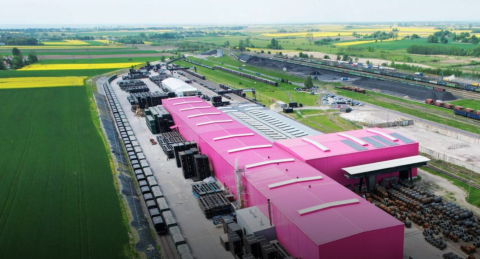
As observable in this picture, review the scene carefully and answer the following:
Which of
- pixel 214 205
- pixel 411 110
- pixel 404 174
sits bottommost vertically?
pixel 411 110

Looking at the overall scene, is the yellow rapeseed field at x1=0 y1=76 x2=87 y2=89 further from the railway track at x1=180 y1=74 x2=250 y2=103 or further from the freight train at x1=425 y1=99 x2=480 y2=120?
the freight train at x1=425 y1=99 x2=480 y2=120

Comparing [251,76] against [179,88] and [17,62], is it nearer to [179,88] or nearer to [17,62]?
[179,88]

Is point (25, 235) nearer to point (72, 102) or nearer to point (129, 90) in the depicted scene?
point (72, 102)

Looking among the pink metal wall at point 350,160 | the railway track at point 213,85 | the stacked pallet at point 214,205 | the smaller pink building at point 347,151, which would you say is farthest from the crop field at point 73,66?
the pink metal wall at point 350,160

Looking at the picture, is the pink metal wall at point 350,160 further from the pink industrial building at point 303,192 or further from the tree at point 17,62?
the tree at point 17,62

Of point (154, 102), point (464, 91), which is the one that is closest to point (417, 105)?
point (464, 91)

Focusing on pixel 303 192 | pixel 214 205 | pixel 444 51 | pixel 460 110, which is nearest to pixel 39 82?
pixel 214 205

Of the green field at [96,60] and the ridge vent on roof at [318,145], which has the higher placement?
the green field at [96,60]

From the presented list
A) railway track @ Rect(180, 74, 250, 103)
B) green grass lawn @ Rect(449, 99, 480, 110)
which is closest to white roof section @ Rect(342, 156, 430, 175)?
green grass lawn @ Rect(449, 99, 480, 110)
